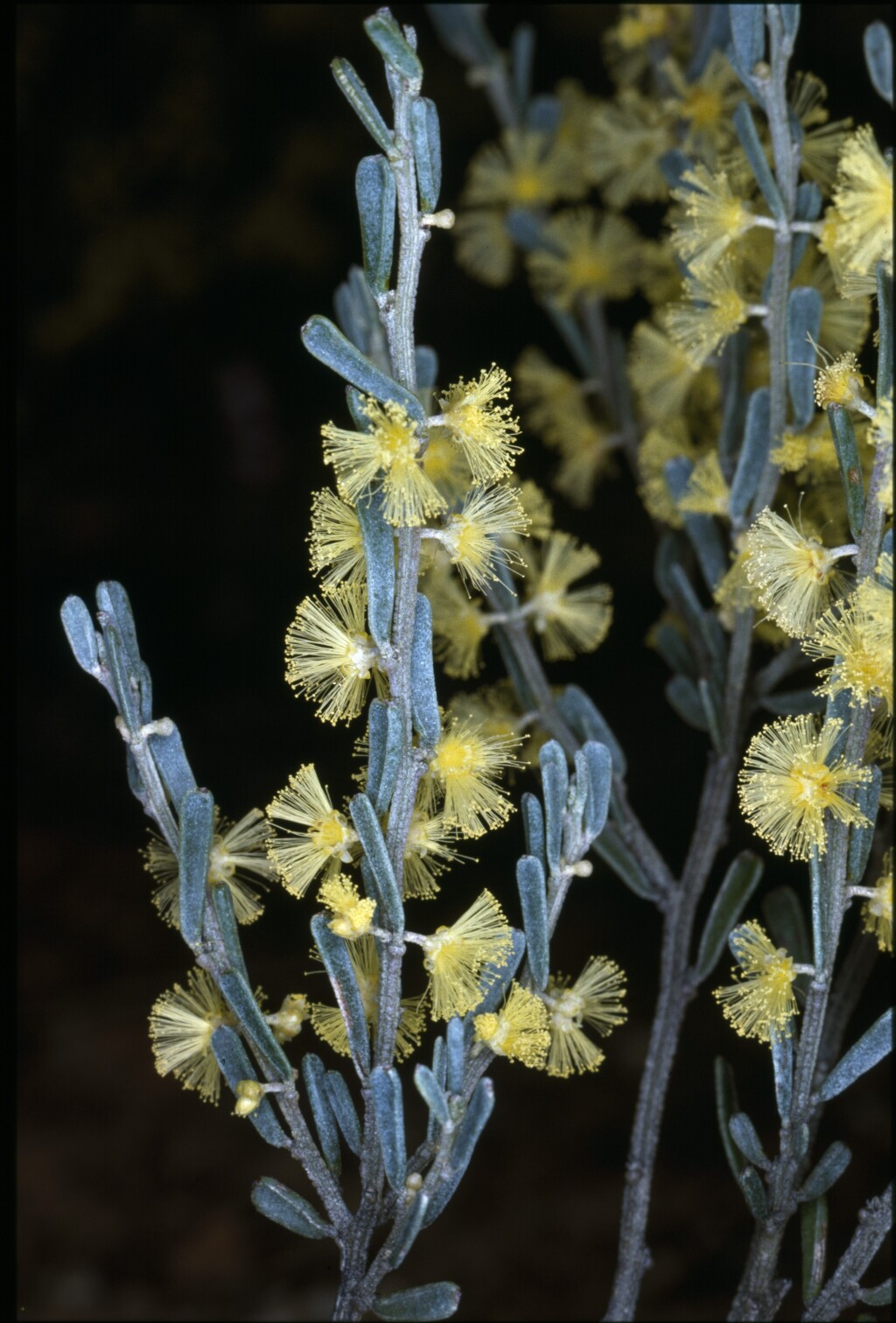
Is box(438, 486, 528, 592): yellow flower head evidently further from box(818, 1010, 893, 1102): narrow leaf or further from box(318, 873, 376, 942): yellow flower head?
box(818, 1010, 893, 1102): narrow leaf

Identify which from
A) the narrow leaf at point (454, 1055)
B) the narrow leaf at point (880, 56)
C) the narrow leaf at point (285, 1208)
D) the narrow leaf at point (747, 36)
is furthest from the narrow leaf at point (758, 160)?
the narrow leaf at point (285, 1208)

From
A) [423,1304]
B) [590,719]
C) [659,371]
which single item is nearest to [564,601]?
[590,719]

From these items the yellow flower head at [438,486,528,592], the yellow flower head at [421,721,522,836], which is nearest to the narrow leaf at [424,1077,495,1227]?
the yellow flower head at [421,721,522,836]

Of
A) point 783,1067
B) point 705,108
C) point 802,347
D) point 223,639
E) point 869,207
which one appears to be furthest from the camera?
point 223,639

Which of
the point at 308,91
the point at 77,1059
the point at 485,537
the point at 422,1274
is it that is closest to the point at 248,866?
the point at 485,537

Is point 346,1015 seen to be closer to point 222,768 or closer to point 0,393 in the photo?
point 0,393

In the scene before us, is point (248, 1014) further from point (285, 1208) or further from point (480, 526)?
point (480, 526)

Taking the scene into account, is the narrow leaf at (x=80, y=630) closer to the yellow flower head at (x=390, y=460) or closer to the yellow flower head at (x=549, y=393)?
the yellow flower head at (x=390, y=460)
